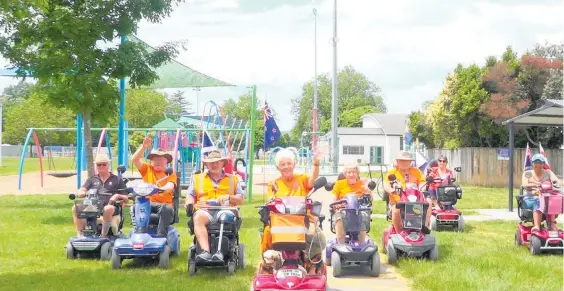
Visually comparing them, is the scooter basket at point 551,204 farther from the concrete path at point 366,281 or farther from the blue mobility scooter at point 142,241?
the blue mobility scooter at point 142,241

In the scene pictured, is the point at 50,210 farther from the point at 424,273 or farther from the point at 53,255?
the point at 424,273

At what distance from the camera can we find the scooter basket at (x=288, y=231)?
691cm

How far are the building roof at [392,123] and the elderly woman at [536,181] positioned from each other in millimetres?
59168

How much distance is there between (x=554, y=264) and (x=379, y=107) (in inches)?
3801

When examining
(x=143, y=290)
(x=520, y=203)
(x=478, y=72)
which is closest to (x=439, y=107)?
(x=478, y=72)

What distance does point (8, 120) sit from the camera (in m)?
78.3

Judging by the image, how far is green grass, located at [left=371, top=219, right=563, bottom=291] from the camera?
768 cm

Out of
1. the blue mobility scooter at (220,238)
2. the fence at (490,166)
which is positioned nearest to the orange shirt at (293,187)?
the blue mobility scooter at (220,238)

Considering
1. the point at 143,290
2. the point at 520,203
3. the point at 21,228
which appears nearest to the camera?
the point at 143,290

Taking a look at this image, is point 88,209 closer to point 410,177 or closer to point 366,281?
point 366,281

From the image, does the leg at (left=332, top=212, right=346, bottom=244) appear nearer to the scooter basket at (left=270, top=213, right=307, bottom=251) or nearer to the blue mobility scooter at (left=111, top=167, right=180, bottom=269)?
the scooter basket at (left=270, top=213, right=307, bottom=251)

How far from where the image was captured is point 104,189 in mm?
9742

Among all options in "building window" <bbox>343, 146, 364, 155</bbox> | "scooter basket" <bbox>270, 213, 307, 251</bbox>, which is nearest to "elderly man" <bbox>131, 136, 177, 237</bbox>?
"scooter basket" <bbox>270, 213, 307, 251</bbox>

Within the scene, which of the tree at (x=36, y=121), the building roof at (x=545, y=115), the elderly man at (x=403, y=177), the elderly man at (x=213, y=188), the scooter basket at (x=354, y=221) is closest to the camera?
the elderly man at (x=213, y=188)
